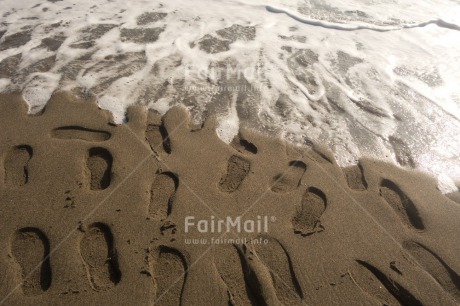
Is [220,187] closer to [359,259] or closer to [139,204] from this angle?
[139,204]

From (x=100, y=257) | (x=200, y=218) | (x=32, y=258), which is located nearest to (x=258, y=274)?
(x=200, y=218)

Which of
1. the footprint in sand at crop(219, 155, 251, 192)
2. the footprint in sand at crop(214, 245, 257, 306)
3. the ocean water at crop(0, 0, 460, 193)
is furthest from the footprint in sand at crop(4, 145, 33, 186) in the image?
the footprint in sand at crop(214, 245, 257, 306)

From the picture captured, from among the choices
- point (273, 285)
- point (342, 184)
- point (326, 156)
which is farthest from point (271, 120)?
point (273, 285)

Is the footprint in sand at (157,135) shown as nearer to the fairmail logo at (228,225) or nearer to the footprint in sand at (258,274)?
the fairmail logo at (228,225)

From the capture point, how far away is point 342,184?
339 cm

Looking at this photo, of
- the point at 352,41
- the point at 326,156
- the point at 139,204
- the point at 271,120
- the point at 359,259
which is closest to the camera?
the point at 359,259

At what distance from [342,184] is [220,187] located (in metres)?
1.19

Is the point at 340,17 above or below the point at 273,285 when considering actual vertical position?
above

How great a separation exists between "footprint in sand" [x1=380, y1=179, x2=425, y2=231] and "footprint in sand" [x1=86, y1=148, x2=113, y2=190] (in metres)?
2.64

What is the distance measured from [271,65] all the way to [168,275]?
3442mm

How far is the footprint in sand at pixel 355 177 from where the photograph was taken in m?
3.41

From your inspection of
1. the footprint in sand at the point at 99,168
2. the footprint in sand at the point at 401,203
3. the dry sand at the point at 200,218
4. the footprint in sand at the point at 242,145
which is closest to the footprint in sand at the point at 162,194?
the dry sand at the point at 200,218

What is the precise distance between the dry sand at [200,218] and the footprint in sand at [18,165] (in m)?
0.01

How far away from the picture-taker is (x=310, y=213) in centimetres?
313
